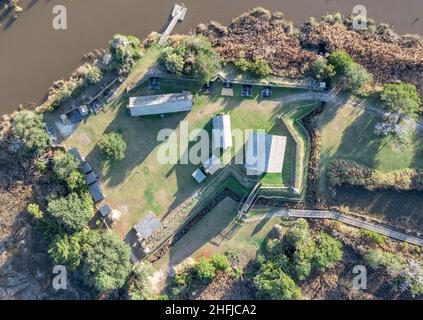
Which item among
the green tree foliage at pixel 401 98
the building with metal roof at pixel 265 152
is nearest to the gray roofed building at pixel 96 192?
the building with metal roof at pixel 265 152

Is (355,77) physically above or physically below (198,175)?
above

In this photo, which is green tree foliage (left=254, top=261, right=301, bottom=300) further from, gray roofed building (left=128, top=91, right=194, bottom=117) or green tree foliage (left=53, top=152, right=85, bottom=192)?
green tree foliage (left=53, top=152, right=85, bottom=192)

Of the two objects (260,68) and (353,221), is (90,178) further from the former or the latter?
(353,221)

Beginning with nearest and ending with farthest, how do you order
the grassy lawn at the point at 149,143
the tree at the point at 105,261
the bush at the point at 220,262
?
1. the tree at the point at 105,261
2. the bush at the point at 220,262
3. the grassy lawn at the point at 149,143

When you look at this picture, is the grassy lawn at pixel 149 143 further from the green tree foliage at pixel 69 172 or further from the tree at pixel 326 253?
the tree at pixel 326 253

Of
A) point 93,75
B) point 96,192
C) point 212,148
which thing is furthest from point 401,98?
point 96,192
